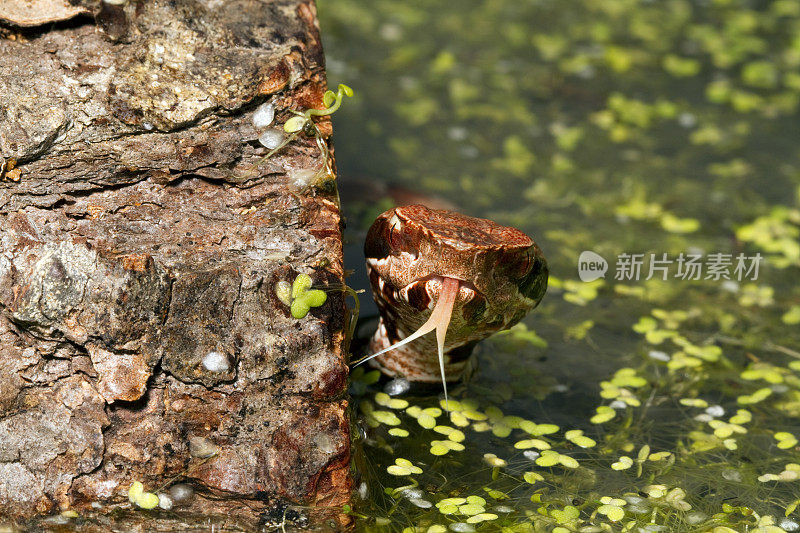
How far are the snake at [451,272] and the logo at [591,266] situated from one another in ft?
5.19

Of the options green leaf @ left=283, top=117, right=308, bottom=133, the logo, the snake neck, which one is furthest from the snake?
the logo

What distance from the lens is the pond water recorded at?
2.71m

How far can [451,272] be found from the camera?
2.29m

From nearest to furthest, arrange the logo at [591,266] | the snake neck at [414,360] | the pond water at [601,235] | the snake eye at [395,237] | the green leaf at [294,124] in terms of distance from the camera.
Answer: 1. the snake eye at [395,237]
2. the green leaf at [294,124]
3. the pond water at [601,235]
4. the snake neck at [414,360]
5. the logo at [591,266]

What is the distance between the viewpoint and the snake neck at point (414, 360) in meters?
2.86

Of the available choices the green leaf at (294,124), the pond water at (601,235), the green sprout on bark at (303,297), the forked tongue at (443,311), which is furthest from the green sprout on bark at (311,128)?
the pond water at (601,235)

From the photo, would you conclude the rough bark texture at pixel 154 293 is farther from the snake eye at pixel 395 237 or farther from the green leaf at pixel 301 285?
the snake eye at pixel 395 237

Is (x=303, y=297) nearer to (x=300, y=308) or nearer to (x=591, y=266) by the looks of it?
(x=300, y=308)

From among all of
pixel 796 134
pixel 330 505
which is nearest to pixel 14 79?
pixel 330 505

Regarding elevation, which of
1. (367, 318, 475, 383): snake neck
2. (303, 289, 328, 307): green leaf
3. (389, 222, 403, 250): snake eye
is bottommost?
(367, 318, 475, 383): snake neck

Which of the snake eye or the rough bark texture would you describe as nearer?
the rough bark texture

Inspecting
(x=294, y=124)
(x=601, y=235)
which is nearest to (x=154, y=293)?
(x=294, y=124)

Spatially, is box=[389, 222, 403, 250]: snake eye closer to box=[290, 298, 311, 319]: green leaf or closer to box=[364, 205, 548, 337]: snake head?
box=[364, 205, 548, 337]: snake head

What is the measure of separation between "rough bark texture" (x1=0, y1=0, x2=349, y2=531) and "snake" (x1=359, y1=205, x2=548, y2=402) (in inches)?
8.0
